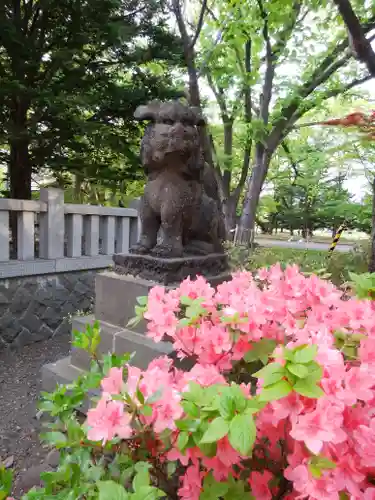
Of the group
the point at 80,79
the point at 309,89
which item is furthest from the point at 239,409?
the point at 309,89

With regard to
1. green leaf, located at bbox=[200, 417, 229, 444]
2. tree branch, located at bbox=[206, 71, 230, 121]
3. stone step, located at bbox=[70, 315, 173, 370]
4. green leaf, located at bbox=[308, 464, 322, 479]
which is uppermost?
tree branch, located at bbox=[206, 71, 230, 121]

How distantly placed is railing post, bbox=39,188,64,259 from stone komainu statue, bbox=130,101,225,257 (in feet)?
6.85

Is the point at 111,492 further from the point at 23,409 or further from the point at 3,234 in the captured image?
the point at 3,234

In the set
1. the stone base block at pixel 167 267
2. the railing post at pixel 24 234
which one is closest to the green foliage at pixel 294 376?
the stone base block at pixel 167 267

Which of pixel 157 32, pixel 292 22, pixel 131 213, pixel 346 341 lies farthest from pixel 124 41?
pixel 346 341

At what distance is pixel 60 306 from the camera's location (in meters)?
→ 4.74

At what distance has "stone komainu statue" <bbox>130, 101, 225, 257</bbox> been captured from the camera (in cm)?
261

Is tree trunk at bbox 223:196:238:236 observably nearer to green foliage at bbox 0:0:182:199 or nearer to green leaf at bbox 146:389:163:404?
green foliage at bbox 0:0:182:199

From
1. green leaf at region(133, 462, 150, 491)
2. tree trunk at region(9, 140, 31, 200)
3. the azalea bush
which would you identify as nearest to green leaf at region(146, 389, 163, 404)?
the azalea bush

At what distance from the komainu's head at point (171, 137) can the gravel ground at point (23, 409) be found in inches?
86.7

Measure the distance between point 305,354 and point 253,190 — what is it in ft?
27.6

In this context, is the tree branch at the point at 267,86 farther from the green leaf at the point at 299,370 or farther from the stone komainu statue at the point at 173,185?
the green leaf at the point at 299,370

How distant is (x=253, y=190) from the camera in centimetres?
877

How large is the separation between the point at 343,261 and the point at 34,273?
504 cm
